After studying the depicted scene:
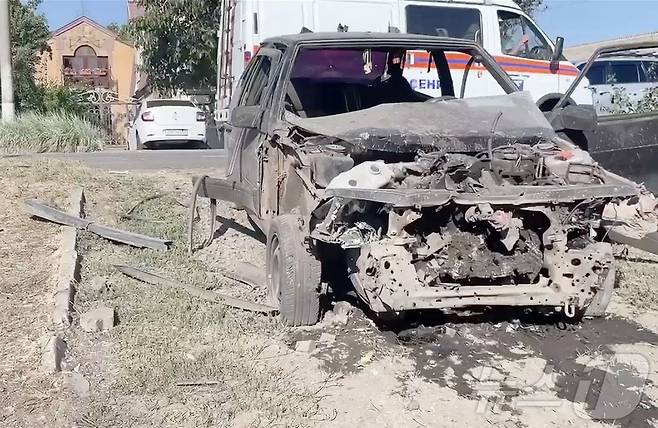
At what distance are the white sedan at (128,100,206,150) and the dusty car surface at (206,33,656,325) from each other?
13713 mm

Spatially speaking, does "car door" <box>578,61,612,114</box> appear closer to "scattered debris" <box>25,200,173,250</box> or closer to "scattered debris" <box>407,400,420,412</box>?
"scattered debris" <box>25,200,173,250</box>

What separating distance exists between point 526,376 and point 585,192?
1.08 m

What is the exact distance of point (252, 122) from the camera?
17.6ft

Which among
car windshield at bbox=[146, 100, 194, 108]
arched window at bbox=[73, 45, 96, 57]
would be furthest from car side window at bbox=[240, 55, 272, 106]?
arched window at bbox=[73, 45, 96, 57]

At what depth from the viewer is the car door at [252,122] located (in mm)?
5406

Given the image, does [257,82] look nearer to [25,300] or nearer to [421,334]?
[25,300]

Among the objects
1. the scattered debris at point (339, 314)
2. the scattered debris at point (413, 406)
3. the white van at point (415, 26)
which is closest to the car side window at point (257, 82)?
the scattered debris at point (339, 314)

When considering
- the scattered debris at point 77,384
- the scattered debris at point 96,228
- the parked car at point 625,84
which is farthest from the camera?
the parked car at point 625,84

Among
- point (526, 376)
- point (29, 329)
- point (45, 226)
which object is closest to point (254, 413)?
point (526, 376)

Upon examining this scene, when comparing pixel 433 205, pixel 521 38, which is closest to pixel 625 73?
pixel 521 38

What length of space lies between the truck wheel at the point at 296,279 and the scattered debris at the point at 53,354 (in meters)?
1.35

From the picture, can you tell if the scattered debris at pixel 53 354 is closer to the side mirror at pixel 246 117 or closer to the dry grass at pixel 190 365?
the dry grass at pixel 190 365

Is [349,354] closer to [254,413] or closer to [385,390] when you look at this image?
[385,390]

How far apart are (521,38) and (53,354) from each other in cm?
949
